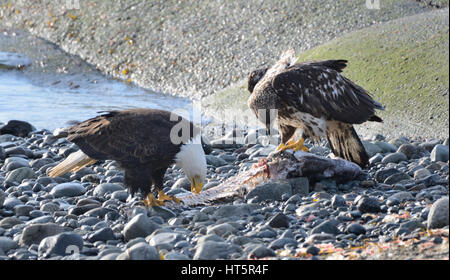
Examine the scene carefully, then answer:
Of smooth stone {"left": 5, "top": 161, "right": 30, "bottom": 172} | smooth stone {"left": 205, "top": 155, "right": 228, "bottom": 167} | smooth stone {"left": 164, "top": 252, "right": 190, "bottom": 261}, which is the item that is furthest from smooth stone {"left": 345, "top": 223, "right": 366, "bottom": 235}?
smooth stone {"left": 5, "top": 161, "right": 30, "bottom": 172}

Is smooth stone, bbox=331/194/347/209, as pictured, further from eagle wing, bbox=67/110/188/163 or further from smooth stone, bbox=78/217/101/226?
smooth stone, bbox=78/217/101/226

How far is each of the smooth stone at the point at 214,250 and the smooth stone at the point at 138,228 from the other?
0.70 metres

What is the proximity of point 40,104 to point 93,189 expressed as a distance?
6777mm

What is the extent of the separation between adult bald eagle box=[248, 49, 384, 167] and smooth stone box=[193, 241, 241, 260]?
227 centimetres

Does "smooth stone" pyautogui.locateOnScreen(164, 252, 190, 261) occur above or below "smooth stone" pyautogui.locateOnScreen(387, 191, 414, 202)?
below

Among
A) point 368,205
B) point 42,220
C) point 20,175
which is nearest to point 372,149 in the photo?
point 368,205

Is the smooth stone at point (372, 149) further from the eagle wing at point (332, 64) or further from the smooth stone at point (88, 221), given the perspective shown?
the smooth stone at point (88, 221)

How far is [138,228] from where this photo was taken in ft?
17.8

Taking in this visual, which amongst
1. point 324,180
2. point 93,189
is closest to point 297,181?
point 324,180

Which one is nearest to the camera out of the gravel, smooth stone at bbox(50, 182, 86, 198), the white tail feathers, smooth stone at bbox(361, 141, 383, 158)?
the white tail feathers

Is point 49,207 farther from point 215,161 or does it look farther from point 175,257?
point 215,161

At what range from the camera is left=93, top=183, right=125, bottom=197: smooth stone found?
23.0 feet

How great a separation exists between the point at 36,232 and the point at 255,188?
2.07 m
